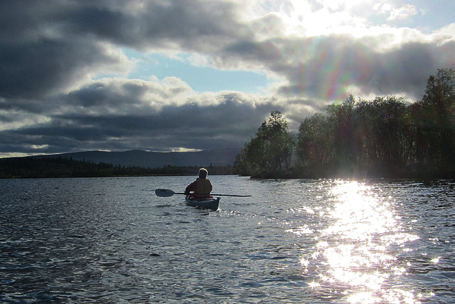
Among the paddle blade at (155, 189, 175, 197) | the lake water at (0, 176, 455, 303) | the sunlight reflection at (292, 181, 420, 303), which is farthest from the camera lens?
the paddle blade at (155, 189, 175, 197)

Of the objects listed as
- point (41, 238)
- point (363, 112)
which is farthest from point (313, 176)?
point (41, 238)

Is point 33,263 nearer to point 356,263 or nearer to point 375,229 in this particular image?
Result: point 356,263

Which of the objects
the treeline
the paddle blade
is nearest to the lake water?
the paddle blade

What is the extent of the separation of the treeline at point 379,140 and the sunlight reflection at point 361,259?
6477 cm

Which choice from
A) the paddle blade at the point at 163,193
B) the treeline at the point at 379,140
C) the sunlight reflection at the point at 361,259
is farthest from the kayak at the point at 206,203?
the treeline at the point at 379,140

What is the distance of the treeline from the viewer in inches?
2933

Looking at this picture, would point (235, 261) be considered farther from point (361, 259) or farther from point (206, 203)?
point (206, 203)

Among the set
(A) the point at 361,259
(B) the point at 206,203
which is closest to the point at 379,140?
(B) the point at 206,203

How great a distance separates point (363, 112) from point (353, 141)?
8.29 metres

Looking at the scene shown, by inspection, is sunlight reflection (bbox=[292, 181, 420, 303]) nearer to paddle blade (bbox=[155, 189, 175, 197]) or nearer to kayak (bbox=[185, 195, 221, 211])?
kayak (bbox=[185, 195, 221, 211])

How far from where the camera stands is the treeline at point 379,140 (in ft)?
244

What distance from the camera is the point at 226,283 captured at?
377 inches

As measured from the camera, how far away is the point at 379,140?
8662 centimetres

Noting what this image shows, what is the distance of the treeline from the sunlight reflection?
64770mm
